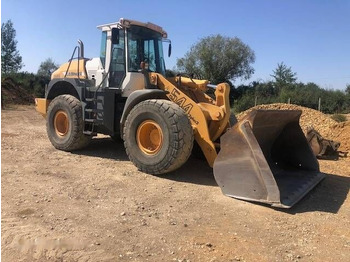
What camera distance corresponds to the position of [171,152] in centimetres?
579

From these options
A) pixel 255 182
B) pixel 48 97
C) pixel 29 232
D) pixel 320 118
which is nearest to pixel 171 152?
pixel 255 182

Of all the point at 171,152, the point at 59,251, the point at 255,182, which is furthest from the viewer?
the point at 171,152

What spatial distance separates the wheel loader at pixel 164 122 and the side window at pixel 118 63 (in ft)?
0.06

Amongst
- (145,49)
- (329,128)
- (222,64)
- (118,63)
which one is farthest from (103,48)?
(222,64)

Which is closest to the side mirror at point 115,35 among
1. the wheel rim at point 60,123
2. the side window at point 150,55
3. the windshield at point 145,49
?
the windshield at point 145,49

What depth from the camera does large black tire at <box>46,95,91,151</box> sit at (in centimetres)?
770

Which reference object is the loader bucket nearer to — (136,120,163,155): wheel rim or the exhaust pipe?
(136,120,163,155): wheel rim

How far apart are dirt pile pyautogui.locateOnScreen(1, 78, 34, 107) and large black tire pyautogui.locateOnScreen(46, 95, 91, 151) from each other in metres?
17.7

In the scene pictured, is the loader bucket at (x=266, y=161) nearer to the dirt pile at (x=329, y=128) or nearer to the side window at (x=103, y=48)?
the dirt pile at (x=329, y=128)

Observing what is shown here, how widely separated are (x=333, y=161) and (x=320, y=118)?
21.0ft

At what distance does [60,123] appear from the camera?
8.25 metres

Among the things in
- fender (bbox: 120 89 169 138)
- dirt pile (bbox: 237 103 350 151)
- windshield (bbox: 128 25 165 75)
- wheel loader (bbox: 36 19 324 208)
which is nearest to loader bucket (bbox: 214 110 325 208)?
wheel loader (bbox: 36 19 324 208)

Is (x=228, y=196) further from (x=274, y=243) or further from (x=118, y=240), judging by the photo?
(x=118, y=240)

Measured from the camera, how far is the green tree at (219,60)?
3962 cm
